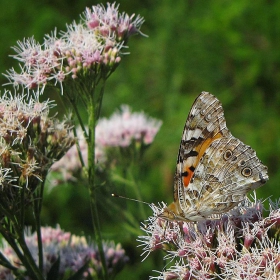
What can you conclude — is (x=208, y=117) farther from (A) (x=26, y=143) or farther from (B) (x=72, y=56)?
(A) (x=26, y=143)

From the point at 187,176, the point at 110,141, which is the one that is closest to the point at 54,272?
the point at 187,176

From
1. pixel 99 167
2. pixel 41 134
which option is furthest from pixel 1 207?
pixel 99 167

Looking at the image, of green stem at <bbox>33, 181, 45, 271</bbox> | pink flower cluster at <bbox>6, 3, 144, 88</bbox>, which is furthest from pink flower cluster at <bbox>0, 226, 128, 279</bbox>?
pink flower cluster at <bbox>6, 3, 144, 88</bbox>

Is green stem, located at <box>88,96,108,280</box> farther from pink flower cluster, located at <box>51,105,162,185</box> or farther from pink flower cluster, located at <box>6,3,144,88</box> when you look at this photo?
pink flower cluster, located at <box>51,105,162,185</box>

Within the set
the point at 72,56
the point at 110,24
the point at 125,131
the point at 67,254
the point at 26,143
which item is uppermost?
the point at 125,131

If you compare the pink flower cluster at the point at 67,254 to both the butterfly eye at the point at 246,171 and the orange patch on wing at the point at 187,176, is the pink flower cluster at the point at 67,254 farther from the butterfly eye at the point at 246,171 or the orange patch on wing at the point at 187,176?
the butterfly eye at the point at 246,171

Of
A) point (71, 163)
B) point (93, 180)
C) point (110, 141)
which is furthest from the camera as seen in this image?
point (110, 141)

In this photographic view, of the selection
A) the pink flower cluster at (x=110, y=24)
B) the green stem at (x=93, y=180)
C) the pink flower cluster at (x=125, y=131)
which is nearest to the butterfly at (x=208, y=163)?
the green stem at (x=93, y=180)
